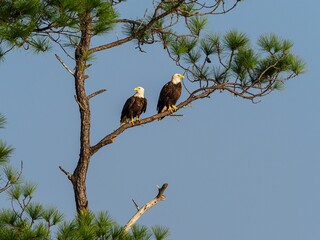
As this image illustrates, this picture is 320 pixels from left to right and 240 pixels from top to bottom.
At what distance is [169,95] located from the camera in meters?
7.32

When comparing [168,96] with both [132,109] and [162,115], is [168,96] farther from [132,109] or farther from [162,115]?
→ [162,115]

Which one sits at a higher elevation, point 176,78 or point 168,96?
point 176,78

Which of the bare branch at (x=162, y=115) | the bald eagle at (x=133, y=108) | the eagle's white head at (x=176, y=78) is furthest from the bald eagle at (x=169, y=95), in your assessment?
the bare branch at (x=162, y=115)

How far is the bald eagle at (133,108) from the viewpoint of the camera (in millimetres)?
7242

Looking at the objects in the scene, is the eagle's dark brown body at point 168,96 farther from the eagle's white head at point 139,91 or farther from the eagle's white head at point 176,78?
the eagle's white head at point 139,91

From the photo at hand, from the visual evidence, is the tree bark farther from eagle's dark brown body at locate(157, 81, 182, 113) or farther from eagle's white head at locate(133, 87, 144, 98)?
eagle's white head at locate(133, 87, 144, 98)

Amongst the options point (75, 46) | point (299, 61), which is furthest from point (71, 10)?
point (299, 61)

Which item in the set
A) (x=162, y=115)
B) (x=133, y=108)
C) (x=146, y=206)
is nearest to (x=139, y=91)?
(x=133, y=108)

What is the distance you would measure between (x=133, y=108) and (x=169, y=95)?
0.28 metres

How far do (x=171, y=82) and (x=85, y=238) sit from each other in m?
2.33

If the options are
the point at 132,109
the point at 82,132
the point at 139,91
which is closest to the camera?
the point at 82,132

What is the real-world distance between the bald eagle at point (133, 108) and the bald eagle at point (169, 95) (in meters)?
0.13

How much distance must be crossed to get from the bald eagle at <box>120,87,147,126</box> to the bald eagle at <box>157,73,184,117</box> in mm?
129

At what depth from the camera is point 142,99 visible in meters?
7.41
